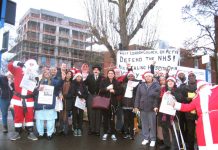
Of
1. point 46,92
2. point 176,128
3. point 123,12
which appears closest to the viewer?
point 176,128

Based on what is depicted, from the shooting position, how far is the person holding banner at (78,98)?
9414 mm

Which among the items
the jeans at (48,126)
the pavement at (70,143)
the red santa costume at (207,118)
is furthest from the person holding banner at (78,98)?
the red santa costume at (207,118)

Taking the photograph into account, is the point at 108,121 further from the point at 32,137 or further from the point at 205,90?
the point at 205,90

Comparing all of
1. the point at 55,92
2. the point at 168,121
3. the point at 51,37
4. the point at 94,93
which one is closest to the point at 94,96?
the point at 94,93

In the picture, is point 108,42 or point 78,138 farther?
point 108,42

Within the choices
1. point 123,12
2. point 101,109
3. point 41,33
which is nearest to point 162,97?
point 101,109

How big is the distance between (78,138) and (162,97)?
265 cm

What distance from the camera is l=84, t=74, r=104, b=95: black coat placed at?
9.48 m

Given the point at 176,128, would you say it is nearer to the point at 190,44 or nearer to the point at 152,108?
the point at 152,108

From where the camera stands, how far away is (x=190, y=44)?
26.1 m

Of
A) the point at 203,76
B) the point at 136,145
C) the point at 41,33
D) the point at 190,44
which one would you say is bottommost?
the point at 136,145

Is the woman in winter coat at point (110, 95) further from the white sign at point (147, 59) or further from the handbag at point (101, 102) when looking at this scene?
the white sign at point (147, 59)

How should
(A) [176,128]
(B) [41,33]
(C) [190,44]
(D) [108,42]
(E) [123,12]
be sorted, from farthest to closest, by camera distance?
(B) [41,33] → (C) [190,44] → (D) [108,42] → (E) [123,12] → (A) [176,128]

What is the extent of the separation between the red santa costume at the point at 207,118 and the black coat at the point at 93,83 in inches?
165
